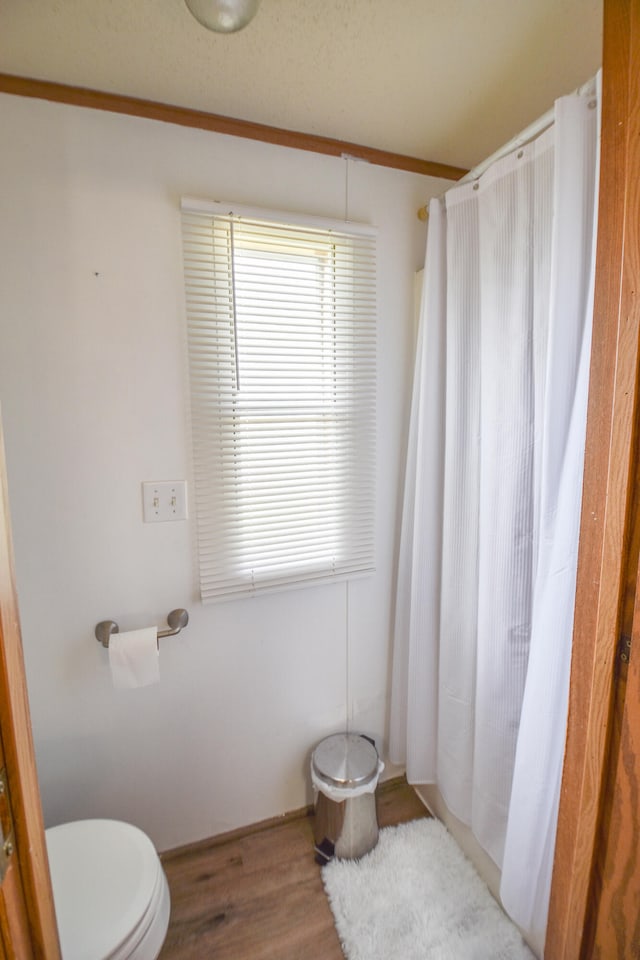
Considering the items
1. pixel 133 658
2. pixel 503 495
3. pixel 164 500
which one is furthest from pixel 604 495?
pixel 133 658

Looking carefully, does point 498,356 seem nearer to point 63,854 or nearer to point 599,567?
point 599,567

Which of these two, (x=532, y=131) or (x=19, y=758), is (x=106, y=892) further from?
(x=532, y=131)

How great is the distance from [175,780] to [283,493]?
105 centimetres

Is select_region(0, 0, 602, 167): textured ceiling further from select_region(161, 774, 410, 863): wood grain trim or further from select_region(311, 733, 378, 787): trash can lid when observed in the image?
select_region(161, 774, 410, 863): wood grain trim

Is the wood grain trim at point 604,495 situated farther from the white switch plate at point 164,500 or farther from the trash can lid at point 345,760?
the white switch plate at point 164,500

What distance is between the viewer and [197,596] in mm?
1371

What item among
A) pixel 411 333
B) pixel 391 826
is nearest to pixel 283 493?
pixel 411 333

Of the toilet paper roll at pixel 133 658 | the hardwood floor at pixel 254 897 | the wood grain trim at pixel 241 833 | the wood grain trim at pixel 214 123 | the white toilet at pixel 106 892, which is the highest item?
the wood grain trim at pixel 214 123

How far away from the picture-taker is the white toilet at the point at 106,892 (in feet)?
2.93

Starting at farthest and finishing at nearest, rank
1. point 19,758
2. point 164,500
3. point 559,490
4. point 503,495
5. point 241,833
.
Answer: point 241,833
point 164,500
point 503,495
point 559,490
point 19,758

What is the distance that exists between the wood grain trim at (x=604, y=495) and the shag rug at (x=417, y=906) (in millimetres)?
551

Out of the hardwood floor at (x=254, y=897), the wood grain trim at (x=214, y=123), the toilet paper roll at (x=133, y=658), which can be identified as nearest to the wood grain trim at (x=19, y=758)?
the toilet paper roll at (x=133, y=658)

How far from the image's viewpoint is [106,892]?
0.98 m

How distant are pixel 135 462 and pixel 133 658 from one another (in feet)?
1.88
